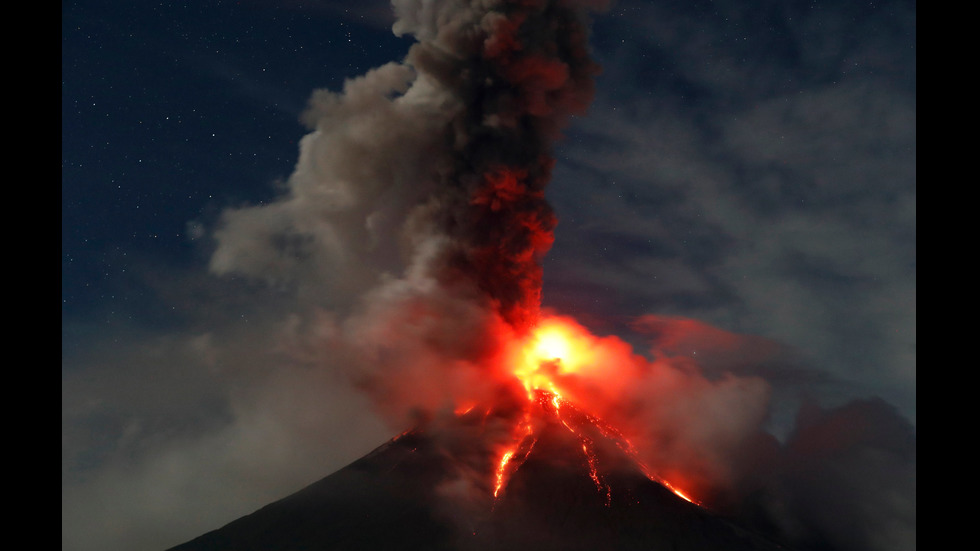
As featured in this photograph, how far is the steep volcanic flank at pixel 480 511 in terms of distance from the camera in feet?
241

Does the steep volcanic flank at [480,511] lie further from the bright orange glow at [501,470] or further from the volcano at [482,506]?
the bright orange glow at [501,470]

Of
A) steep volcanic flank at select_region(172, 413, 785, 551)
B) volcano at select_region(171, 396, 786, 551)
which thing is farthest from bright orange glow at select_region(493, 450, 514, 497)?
steep volcanic flank at select_region(172, 413, 785, 551)

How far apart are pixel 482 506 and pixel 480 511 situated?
1070mm

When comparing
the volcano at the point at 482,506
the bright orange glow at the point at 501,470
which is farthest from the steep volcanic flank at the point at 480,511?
the bright orange glow at the point at 501,470

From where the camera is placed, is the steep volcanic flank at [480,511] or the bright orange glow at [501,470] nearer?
the steep volcanic flank at [480,511]

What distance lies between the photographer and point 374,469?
3531 inches

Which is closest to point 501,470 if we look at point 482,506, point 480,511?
point 482,506

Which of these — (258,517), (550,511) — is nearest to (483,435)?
(550,511)

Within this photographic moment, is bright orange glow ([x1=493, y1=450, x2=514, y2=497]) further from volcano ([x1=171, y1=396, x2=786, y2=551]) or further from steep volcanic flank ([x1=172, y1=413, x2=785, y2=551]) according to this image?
steep volcanic flank ([x1=172, y1=413, x2=785, y2=551])

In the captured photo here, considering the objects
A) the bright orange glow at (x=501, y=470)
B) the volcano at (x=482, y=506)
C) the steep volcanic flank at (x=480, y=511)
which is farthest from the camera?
the bright orange glow at (x=501, y=470)

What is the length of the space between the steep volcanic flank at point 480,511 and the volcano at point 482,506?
15 centimetres

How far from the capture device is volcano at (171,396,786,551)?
73.7m
